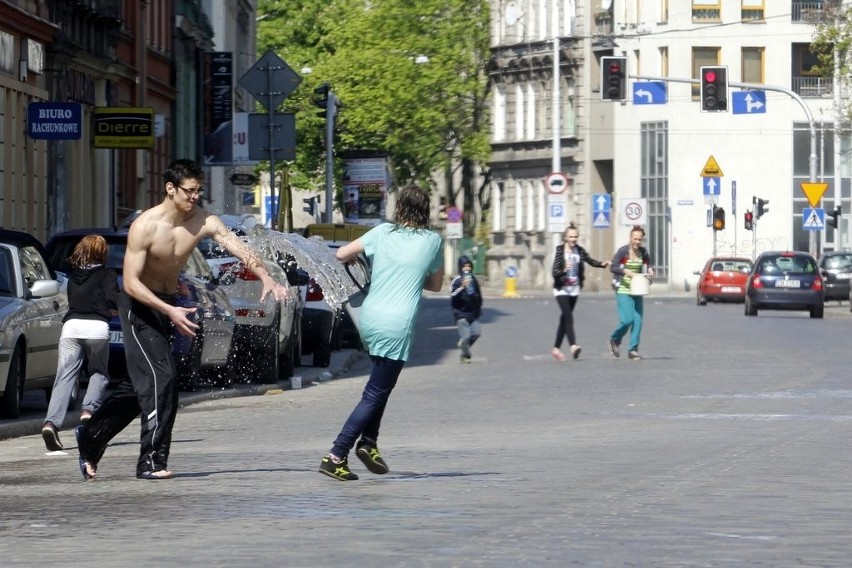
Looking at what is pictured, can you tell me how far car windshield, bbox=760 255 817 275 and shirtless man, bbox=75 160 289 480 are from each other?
38.9 m

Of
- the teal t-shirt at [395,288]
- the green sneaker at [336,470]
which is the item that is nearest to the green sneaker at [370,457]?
the green sneaker at [336,470]

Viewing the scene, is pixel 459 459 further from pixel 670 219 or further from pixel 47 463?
pixel 670 219

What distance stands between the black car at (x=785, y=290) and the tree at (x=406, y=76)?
120 ft

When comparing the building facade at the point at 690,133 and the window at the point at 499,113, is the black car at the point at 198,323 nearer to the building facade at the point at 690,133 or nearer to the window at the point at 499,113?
the building facade at the point at 690,133

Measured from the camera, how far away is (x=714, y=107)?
48344 millimetres

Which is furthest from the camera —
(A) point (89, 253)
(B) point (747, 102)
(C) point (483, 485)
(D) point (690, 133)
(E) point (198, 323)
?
(D) point (690, 133)

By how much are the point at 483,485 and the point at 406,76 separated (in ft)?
249

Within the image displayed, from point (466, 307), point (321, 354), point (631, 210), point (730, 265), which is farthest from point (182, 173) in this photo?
point (631, 210)

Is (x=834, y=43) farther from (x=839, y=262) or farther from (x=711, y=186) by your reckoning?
(x=711, y=186)

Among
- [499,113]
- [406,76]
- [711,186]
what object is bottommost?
[711,186]

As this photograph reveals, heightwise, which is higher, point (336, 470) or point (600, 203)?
point (600, 203)

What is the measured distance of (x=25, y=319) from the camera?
18.5 metres

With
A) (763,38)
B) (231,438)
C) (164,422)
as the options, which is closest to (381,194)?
(763,38)

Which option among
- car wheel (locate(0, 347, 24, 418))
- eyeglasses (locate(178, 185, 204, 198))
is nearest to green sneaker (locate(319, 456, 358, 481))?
eyeglasses (locate(178, 185, 204, 198))
